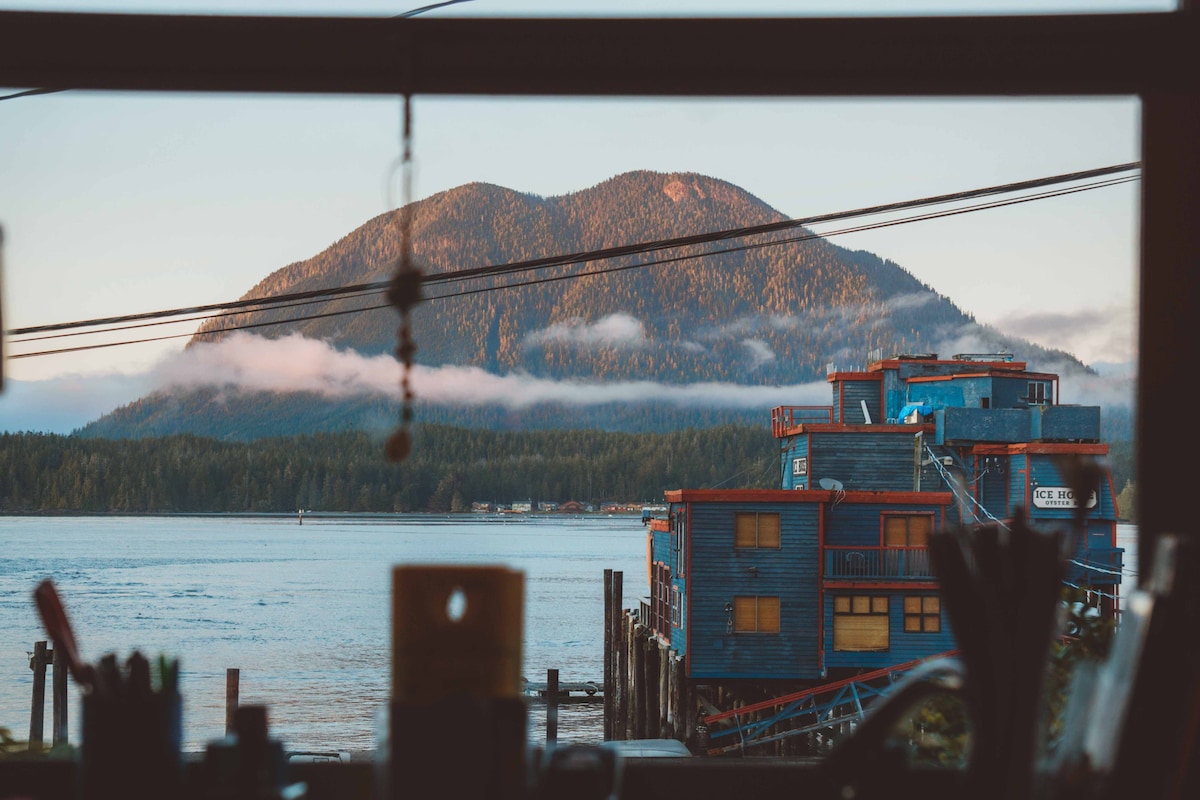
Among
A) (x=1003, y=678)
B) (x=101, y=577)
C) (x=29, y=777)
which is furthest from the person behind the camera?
(x=101, y=577)

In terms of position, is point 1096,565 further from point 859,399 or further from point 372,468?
point 372,468

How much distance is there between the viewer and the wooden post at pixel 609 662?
29.3 metres

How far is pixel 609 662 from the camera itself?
3055 cm

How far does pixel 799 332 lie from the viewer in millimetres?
177250

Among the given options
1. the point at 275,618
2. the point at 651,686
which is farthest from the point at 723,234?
the point at 275,618

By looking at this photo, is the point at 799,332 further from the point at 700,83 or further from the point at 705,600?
the point at 700,83

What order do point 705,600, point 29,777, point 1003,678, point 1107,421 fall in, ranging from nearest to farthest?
1. point 1003,678
2. point 29,777
3. point 705,600
4. point 1107,421

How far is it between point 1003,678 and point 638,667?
2845 centimetres

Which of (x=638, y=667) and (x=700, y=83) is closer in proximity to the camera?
(x=700, y=83)

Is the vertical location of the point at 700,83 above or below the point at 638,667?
above

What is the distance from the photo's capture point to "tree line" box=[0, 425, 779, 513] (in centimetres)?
10756

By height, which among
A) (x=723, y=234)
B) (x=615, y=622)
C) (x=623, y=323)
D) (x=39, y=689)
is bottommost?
(x=39, y=689)

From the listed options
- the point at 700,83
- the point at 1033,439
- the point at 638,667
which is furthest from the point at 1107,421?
the point at 700,83

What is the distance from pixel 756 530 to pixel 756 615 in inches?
65.0
